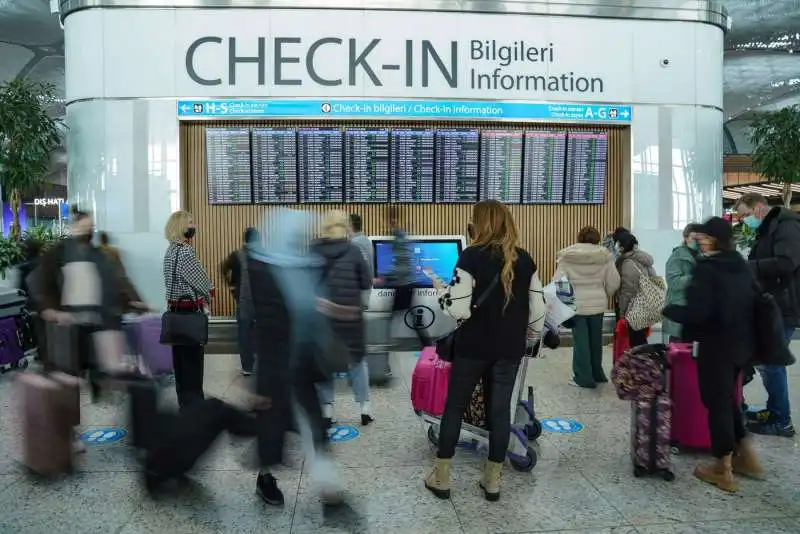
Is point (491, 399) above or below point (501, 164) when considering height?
below

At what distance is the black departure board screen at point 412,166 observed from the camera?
8180 mm

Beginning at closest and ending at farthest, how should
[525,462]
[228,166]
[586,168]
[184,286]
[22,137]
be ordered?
[525,462]
[184,286]
[228,166]
[586,168]
[22,137]

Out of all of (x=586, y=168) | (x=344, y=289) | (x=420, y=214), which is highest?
(x=586, y=168)

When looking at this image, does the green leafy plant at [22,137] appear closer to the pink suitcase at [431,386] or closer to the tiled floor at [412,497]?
the tiled floor at [412,497]

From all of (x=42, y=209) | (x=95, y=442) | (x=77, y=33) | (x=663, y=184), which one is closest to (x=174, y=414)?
(x=95, y=442)

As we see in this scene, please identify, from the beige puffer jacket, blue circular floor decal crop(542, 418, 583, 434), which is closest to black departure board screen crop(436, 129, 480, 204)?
the beige puffer jacket

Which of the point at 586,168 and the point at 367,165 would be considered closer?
the point at 367,165

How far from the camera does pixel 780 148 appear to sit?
11.9 meters

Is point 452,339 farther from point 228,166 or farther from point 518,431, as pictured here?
point 228,166

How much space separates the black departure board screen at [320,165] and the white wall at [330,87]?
522 mm

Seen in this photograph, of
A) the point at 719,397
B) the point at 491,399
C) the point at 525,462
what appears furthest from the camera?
the point at 525,462

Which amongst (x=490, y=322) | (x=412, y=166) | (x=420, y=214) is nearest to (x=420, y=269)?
(x=420, y=214)

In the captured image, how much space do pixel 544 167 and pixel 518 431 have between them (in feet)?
16.7

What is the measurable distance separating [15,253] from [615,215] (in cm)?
792
